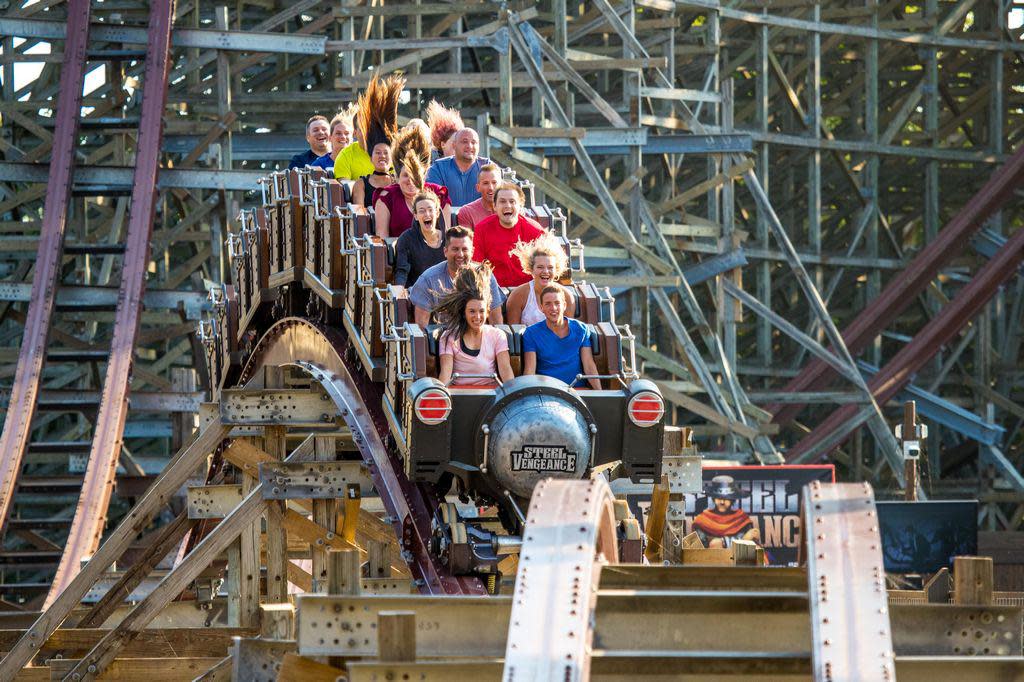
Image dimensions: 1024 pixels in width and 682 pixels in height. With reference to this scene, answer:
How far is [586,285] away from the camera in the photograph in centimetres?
1222

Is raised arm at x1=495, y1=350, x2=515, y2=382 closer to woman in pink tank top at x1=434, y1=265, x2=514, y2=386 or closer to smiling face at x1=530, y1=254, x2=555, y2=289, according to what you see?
woman in pink tank top at x1=434, y1=265, x2=514, y2=386

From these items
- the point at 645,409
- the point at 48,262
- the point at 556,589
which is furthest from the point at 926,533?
the point at 556,589

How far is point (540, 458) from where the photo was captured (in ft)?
33.9

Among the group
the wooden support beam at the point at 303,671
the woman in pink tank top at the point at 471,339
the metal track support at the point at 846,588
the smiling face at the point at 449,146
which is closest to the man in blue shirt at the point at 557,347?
the woman in pink tank top at the point at 471,339

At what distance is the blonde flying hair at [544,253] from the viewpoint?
438 inches

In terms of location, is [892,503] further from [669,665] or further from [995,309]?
[669,665]

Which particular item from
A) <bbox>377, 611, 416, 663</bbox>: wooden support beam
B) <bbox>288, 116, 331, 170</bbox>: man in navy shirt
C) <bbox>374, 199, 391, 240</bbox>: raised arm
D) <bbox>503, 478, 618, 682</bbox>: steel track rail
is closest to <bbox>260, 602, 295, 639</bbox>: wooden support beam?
<bbox>503, 478, 618, 682</bbox>: steel track rail

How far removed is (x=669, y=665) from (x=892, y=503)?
39.8ft

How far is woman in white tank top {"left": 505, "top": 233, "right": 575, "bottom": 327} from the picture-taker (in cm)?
1109

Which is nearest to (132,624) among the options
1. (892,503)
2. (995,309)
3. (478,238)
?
(478,238)

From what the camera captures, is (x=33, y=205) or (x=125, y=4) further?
(x=33, y=205)

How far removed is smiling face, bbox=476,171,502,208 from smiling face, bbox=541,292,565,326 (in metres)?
1.58

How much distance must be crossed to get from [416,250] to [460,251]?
101 cm

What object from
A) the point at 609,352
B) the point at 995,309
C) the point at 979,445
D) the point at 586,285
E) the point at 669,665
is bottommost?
the point at 669,665
